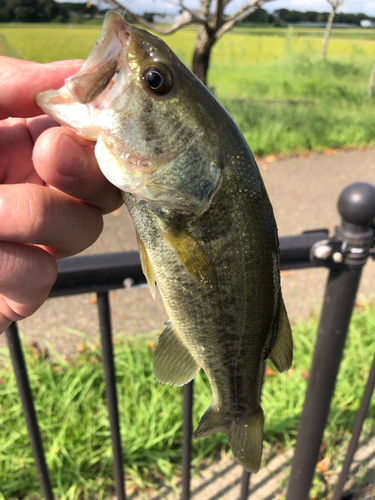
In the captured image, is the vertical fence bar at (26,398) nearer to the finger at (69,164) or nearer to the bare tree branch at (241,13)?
the finger at (69,164)

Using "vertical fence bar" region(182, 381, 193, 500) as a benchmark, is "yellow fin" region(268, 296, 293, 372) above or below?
above

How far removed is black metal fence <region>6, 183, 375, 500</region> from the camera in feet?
4.73

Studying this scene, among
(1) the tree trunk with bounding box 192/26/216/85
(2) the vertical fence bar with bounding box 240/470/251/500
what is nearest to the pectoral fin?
(2) the vertical fence bar with bounding box 240/470/251/500

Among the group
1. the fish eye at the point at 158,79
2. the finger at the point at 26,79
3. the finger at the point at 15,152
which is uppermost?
the fish eye at the point at 158,79

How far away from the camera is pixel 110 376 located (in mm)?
1663

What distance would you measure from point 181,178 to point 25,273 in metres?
0.44

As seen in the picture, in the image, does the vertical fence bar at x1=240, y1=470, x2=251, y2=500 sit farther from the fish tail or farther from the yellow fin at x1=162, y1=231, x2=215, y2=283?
the yellow fin at x1=162, y1=231, x2=215, y2=283

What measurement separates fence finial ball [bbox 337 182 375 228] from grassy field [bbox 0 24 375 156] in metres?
6.04

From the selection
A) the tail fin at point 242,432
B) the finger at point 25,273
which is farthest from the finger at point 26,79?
the tail fin at point 242,432

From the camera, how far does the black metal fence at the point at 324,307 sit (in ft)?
4.73

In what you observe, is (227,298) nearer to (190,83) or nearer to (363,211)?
(190,83)

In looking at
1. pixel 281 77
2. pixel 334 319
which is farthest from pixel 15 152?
pixel 281 77

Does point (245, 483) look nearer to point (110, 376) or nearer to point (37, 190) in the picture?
point (110, 376)

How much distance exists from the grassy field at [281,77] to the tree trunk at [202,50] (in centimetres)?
200
